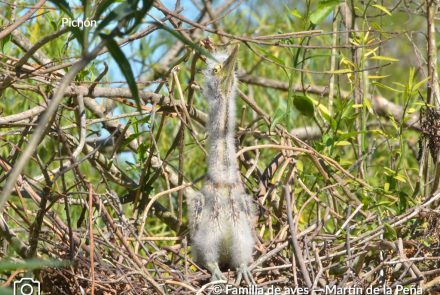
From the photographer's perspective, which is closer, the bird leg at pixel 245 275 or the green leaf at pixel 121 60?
the green leaf at pixel 121 60

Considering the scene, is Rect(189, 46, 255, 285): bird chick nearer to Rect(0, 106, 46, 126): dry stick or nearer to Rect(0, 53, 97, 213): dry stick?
Rect(0, 106, 46, 126): dry stick

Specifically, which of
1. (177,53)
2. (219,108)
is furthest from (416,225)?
(177,53)

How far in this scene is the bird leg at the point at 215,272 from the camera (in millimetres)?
2207

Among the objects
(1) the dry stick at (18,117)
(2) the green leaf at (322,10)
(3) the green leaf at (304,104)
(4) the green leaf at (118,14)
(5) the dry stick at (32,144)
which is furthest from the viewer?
(3) the green leaf at (304,104)

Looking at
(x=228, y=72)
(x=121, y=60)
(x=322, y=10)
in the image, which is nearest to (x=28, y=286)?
(x=228, y=72)

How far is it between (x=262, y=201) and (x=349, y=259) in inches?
17.7

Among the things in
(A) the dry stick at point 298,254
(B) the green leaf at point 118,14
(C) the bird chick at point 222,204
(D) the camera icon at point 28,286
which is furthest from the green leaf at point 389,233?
(B) the green leaf at point 118,14

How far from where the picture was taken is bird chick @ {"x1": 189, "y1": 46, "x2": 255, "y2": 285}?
88.4 inches

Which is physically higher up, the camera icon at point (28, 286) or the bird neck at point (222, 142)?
the bird neck at point (222, 142)

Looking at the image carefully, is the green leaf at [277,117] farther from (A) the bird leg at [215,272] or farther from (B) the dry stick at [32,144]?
(B) the dry stick at [32,144]

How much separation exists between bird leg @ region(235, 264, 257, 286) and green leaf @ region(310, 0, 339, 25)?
2.68 feet

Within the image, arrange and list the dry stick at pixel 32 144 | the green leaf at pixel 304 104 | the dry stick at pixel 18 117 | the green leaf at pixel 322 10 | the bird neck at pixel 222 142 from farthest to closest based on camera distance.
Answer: the green leaf at pixel 304 104 → the green leaf at pixel 322 10 → the bird neck at pixel 222 142 → the dry stick at pixel 18 117 → the dry stick at pixel 32 144

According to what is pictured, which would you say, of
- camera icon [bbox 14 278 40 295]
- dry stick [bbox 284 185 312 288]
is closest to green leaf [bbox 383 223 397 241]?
dry stick [bbox 284 185 312 288]

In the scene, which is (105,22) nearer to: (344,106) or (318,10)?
(318,10)
